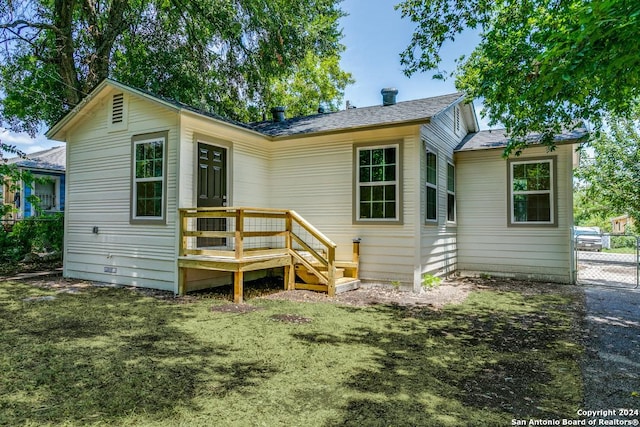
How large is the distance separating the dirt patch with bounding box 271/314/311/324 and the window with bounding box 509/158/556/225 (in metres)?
6.39

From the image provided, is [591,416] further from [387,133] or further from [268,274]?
[268,274]

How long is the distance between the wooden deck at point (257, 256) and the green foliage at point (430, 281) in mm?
1348

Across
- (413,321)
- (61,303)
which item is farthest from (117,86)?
(413,321)

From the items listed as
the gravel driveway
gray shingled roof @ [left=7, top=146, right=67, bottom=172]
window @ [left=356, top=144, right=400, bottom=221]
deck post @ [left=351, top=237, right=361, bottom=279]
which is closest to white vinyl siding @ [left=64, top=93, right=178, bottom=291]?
deck post @ [left=351, top=237, right=361, bottom=279]

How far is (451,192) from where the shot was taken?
31.4 feet

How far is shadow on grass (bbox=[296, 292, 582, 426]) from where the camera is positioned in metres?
2.61

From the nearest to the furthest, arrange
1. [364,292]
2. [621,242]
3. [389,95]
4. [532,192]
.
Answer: [364,292] < [532,192] < [389,95] < [621,242]

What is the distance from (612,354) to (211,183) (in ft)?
22.1

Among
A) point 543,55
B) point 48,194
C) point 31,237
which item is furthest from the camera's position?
point 48,194

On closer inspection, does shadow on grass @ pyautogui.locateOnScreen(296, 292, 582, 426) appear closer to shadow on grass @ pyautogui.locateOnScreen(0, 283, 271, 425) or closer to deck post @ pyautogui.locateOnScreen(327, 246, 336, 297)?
shadow on grass @ pyautogui.locateOnScreen(0, 283, 271, 425)

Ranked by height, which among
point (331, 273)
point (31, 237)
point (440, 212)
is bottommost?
point (331, 273)

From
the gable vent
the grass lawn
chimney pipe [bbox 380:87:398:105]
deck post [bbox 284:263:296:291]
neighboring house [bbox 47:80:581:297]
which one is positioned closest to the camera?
the grass lawn

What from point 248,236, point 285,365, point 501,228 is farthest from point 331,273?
point 501,228

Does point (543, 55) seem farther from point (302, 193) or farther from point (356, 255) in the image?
point (302, 193)
